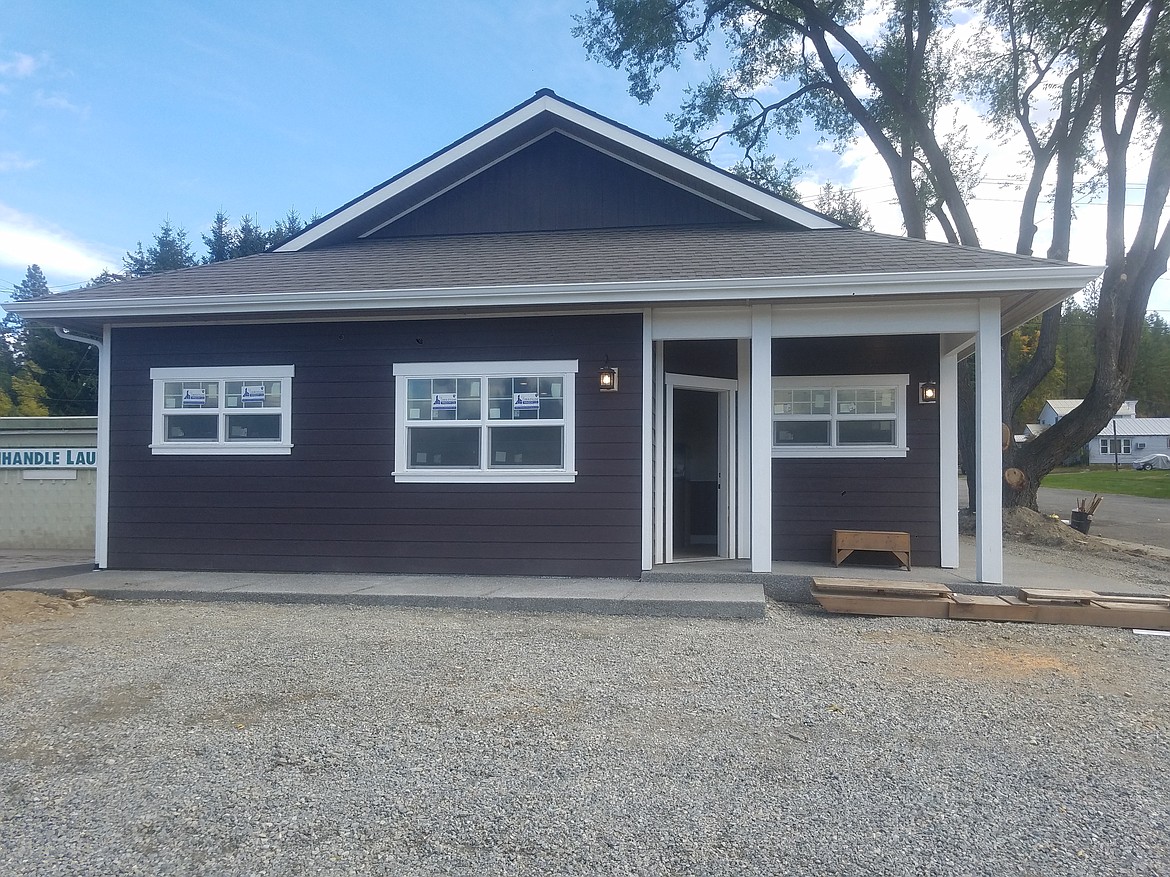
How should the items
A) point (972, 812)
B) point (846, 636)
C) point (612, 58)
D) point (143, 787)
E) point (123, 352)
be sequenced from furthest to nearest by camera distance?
point (612, 58) → point (123, 352) → point (846, 636) → point (143, 787) → point (972, 812)

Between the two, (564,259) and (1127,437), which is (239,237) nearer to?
(564,259)

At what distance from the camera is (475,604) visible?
273 inches

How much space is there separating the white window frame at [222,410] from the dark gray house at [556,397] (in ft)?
0.08

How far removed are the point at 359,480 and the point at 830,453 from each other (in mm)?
5026

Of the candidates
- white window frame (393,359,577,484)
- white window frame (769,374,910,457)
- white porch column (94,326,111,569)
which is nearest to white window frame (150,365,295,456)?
white porch column (94,326,111,569)

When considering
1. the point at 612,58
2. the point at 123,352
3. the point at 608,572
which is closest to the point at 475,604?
the point at 608,572

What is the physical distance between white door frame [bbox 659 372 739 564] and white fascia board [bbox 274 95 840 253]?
224 cm

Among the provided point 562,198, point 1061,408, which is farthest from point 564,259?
point 1061,408

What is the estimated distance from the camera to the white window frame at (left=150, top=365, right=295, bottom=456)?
8.33m

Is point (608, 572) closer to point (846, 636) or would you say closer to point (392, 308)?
point (846, 636)

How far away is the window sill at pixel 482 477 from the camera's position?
790 cm

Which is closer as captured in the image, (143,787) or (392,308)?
(143,787)

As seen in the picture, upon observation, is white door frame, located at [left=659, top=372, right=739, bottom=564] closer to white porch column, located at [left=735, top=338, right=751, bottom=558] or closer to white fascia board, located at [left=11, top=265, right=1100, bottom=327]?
white porch column, located at [left=735, top=338, right=751, bottom=558]

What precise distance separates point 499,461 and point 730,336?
2.59m
